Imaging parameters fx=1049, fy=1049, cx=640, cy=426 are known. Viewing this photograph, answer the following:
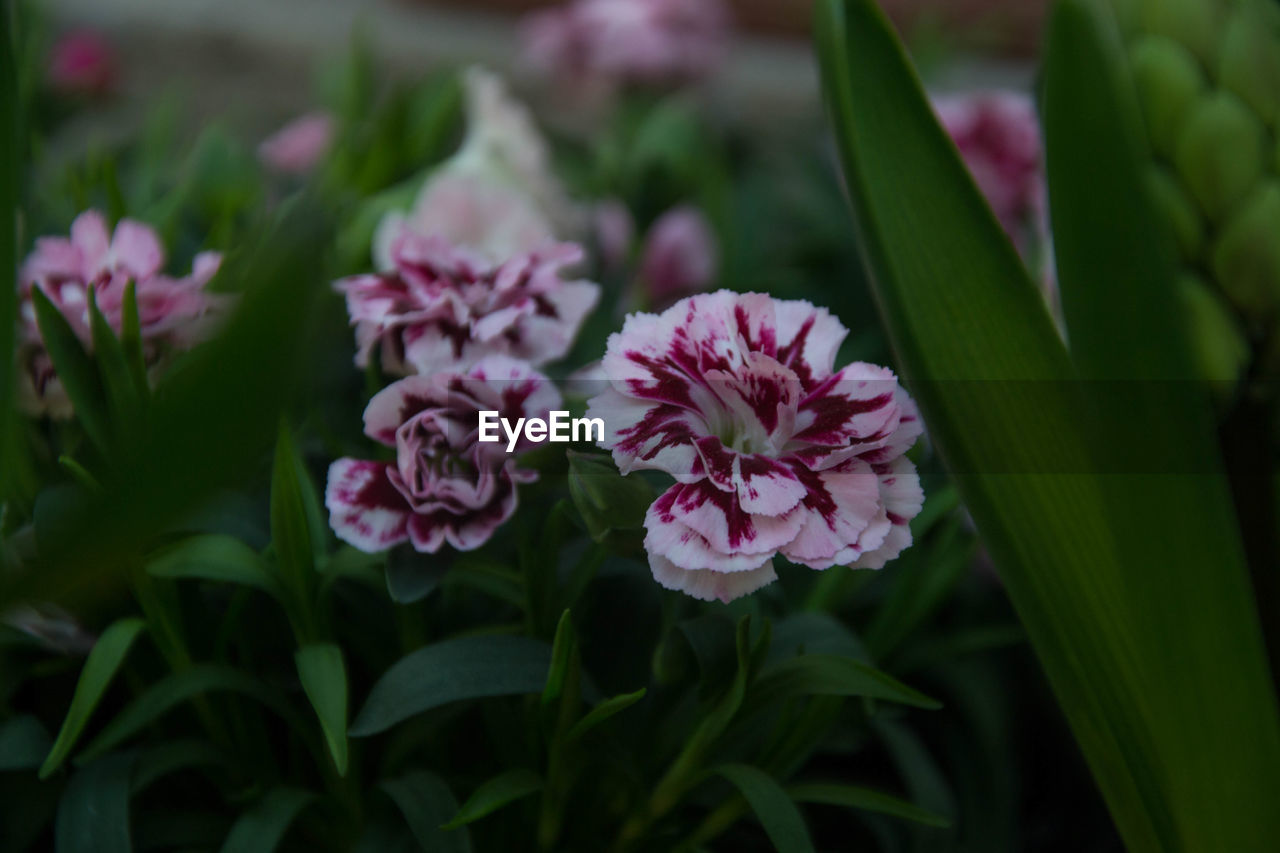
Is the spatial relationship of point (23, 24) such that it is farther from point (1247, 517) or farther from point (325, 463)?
point (1247, 517)

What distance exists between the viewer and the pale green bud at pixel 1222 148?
33cm

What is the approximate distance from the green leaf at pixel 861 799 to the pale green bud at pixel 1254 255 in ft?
0.63

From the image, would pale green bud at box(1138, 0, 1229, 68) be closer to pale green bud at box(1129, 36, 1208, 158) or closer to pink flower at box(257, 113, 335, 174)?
pale green bud at box(1129, 36, 1208, 158)

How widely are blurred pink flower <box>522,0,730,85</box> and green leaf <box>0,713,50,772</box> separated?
0.76 meters

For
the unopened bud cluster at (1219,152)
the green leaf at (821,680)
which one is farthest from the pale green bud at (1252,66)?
the green leaf at (821,680)

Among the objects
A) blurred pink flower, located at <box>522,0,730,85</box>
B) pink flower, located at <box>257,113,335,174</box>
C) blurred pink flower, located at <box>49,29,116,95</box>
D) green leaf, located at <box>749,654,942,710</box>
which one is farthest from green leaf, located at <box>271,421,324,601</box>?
blurred pink flower, located at <box>49,29,116,95</box>

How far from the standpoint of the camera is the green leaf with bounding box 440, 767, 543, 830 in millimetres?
298

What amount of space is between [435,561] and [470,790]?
96mm

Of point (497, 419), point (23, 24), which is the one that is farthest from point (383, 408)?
point (23, 24)

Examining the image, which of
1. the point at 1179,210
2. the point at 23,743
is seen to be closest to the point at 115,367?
the point at 23,743

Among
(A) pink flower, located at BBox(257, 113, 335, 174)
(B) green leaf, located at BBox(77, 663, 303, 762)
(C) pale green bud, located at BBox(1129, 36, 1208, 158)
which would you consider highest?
(C) pale green bud, located at BBox(1129, 36, 1208, 158)

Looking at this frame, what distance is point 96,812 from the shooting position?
31 centimetres

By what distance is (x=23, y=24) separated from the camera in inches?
22.5

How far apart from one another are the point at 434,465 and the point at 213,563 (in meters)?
0.08
